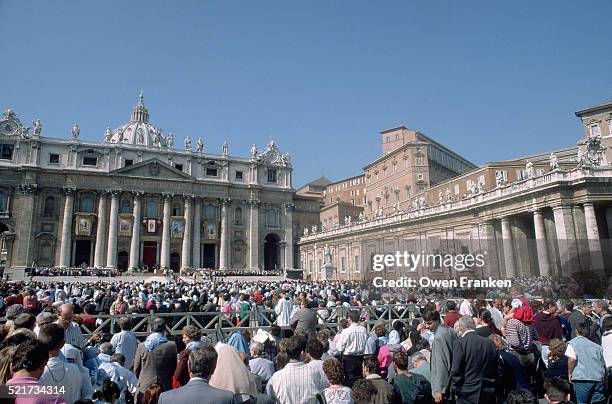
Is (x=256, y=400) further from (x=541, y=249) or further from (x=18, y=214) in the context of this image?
(x=18, y=214)

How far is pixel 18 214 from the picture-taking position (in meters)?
53.3

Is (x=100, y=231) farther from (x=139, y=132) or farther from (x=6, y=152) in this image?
(x=139, y=132)

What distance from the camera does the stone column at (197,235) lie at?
2429 inches

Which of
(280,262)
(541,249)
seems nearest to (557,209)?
(541,249)

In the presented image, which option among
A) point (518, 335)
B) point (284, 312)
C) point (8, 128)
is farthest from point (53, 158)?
point (518, 335)

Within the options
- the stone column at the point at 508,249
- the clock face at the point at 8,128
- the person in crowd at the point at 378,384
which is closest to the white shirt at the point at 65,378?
the person in crowd at the point at 378,384

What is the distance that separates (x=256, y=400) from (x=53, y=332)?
2.36 meters

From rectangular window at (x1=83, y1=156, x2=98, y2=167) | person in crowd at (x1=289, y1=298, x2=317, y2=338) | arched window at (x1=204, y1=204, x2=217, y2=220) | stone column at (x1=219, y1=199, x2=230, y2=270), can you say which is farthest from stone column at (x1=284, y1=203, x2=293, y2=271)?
person in crowd at (x1=289, y1=298, x2=317, y2=338)

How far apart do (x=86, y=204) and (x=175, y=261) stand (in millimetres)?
15309

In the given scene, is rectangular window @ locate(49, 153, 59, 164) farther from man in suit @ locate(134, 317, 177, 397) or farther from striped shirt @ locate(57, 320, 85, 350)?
man in suit @ locate(134, 317, 177, 397)

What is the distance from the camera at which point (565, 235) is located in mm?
25234

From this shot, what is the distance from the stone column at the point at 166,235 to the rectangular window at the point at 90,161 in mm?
10933

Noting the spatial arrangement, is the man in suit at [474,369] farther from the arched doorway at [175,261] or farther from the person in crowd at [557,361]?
the arched doorway at [175,261]

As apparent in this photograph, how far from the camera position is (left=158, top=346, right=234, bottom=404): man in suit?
366 centimetres
